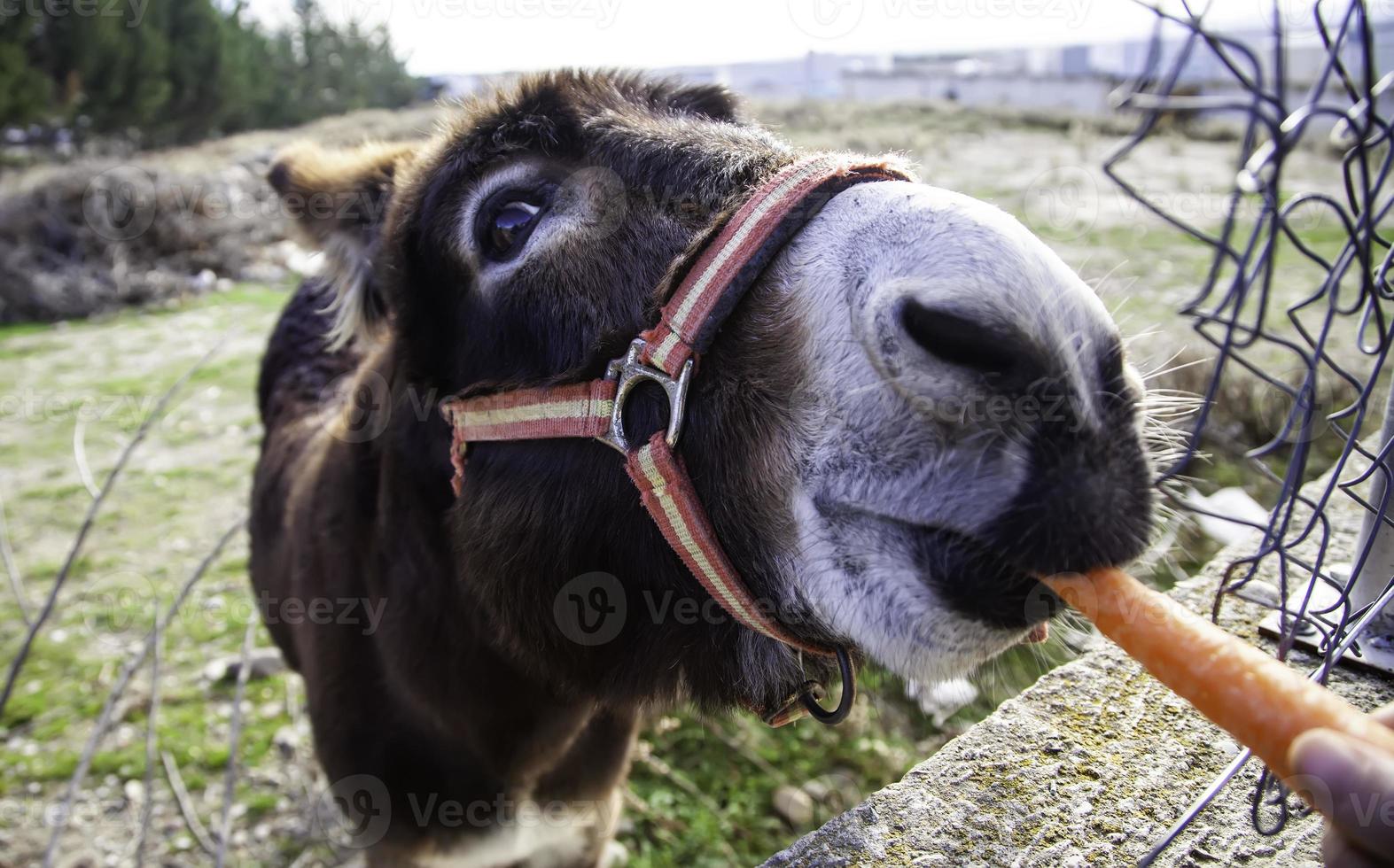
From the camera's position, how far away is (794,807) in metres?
3.13

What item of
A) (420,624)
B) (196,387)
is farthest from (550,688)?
(196,387)

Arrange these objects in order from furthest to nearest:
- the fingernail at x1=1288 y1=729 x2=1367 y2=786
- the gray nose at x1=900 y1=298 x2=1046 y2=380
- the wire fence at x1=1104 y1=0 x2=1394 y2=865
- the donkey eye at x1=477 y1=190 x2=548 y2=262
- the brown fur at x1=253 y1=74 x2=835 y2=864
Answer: the donkey eye at x1=477 y1=190 x2=548 y2=262 → the brown fur at x1=253 y1=74 x2=835 y2=864 → the gray nose at x1=900 y1=298 x2=1046 y2=380 → the wire fence at x1=1104 y1=0 x2=1394 y2=865 → the fingernail at x1=1288 y1=729 x2=1367 y2=786

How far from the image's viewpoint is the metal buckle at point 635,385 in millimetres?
1359

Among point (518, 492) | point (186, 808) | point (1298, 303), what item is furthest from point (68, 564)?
point (1298, 303)

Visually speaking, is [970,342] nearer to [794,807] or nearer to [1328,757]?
[1328,757]

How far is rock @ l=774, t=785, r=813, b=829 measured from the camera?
3.11 meters

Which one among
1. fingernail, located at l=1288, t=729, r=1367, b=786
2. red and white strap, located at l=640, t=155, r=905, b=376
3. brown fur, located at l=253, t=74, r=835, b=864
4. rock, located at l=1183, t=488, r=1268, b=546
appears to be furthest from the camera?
rock, located at l=1183, t=488, r=1268, b=546

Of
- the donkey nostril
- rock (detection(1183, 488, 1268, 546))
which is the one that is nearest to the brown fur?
the donkey nostril

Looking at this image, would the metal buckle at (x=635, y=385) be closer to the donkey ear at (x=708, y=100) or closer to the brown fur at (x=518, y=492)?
the brown fur at (x=518, y=492)

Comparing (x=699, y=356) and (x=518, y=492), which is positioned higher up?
(x=699, y=356)

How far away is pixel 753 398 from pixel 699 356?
4.7 inches

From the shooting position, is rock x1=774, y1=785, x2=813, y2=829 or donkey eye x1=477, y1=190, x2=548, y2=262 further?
rock x1=774, y1=785, x2=813, y2=829

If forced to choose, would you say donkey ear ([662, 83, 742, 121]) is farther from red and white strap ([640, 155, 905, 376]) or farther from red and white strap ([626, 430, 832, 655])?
red and white strap ([626, 430, 832, 655])

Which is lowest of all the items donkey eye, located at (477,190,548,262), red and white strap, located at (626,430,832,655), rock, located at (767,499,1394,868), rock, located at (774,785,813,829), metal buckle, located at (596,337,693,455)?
rock, located at (774,785,813,829)
